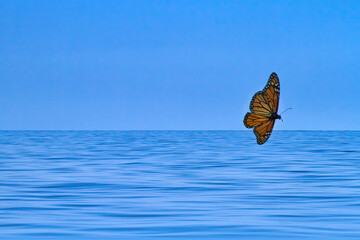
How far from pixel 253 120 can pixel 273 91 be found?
1.99 ft

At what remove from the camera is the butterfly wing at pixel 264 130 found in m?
8.51

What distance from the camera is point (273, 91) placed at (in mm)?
9094

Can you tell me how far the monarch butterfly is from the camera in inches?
336

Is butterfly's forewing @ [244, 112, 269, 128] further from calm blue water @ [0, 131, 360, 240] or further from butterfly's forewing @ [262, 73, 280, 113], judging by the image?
calm blue water @ [0, 131, 360, 240]

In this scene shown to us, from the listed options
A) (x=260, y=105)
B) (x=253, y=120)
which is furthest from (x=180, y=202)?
(x=253, y=120)

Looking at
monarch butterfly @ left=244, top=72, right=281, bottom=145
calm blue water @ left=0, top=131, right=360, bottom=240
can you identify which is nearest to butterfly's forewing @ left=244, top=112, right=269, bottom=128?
monarch butterfly @ left=244, top=72, right=281, bottom=145

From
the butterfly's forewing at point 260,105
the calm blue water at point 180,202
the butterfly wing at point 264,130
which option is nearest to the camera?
the butterfly wing at point 264,130

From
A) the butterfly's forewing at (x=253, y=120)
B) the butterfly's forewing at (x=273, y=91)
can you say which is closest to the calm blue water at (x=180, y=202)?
the butterfly's forewing at (x=273, y=91)

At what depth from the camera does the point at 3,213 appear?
14.2 meters

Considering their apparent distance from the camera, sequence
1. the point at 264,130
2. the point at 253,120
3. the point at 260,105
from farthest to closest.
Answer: the point at 260,105
the point at 253,120
the point at 264,130

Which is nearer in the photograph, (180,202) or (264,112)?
(264,112)

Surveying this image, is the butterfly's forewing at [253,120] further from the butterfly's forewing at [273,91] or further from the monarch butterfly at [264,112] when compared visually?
the butterfly's forewing at [273,91]

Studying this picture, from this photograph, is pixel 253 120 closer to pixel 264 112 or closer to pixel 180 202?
pixel 264 112

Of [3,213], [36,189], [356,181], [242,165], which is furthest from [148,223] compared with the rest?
[242,165]
